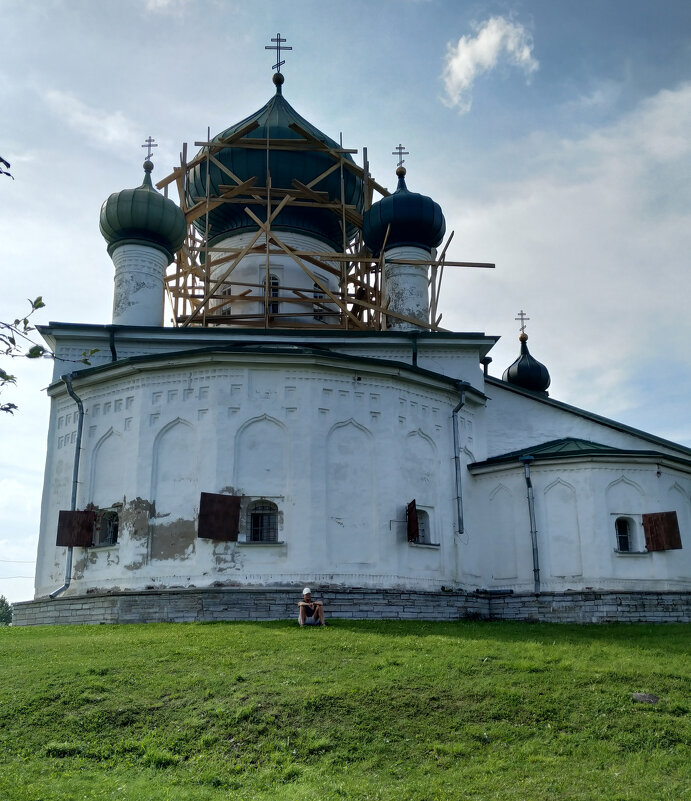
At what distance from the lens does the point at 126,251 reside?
19.3 m

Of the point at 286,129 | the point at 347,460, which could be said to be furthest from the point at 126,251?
the point at 347,460

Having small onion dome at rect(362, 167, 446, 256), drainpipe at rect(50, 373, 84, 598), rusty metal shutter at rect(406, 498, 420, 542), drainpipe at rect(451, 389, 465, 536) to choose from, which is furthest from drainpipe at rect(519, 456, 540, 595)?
drainpipe at rect(50, 373, 84, 598)

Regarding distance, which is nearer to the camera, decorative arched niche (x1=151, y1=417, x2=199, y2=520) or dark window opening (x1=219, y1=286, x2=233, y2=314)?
decorative arched niche (x1=151, y1=417, x2=199, y2=520)

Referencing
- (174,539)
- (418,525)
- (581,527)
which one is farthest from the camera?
(581,527)

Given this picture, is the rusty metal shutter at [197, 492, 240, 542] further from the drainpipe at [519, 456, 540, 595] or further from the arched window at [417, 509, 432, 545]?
the drainpipe at [519, 456, 540, 595]

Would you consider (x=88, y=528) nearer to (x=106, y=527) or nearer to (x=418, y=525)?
(x=106, y=527)

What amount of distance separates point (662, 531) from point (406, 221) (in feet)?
29.4

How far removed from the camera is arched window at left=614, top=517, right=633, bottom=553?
16.0 m

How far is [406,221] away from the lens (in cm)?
A: 2070

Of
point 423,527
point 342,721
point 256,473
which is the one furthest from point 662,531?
point 342,721

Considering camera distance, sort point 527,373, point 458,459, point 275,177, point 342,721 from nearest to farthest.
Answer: point 342,721 → point 458,459 → point 275,177 → point 527,373

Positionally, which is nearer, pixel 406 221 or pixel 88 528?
pixel 88 528

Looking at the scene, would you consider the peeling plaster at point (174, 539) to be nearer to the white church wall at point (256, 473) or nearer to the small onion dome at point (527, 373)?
the white church wall at point (256, 473)

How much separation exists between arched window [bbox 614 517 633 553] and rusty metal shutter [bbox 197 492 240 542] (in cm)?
664
